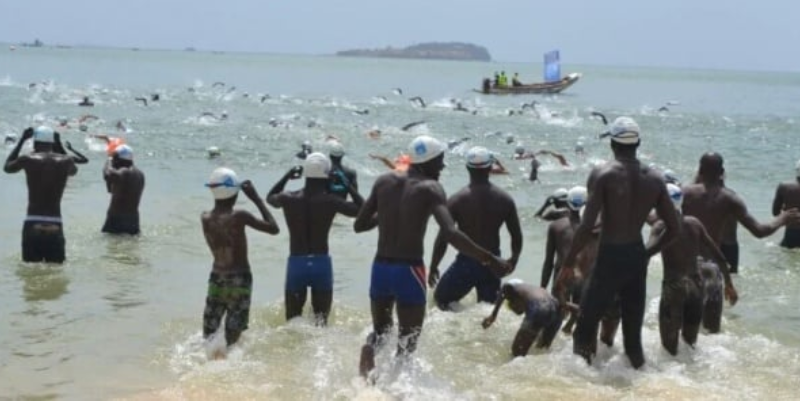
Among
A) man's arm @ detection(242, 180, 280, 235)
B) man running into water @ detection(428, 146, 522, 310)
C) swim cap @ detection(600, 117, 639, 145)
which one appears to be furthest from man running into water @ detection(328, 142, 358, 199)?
swim cap @ detection(600, 117, 639, 145)

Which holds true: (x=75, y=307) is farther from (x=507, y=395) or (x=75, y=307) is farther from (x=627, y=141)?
(x=627, y=141)

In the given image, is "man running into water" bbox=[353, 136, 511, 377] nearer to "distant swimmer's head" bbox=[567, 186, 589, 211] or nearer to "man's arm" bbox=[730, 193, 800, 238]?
"distant swimmer's head" bbox=[567, 186, 589, 211]

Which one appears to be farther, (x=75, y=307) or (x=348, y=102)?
(x=348, y=102)

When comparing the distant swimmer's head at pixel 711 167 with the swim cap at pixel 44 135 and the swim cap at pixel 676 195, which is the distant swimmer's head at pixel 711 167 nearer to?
the swim cap at pixel 676 195

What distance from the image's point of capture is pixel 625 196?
276 inches

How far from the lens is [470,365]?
8070 mm

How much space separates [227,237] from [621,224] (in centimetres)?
281

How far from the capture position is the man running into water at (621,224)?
699 centimetres

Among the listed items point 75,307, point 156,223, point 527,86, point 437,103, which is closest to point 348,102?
point 437,103

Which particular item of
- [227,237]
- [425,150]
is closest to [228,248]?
[227,237]

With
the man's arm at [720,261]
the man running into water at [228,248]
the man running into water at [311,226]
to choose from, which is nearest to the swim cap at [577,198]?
the man's arm at [720,261]

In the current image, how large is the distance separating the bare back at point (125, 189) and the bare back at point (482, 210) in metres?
5.16

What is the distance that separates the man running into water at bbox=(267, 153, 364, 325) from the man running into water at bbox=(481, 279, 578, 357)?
4.59 ft

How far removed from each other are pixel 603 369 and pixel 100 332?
4172 mm
